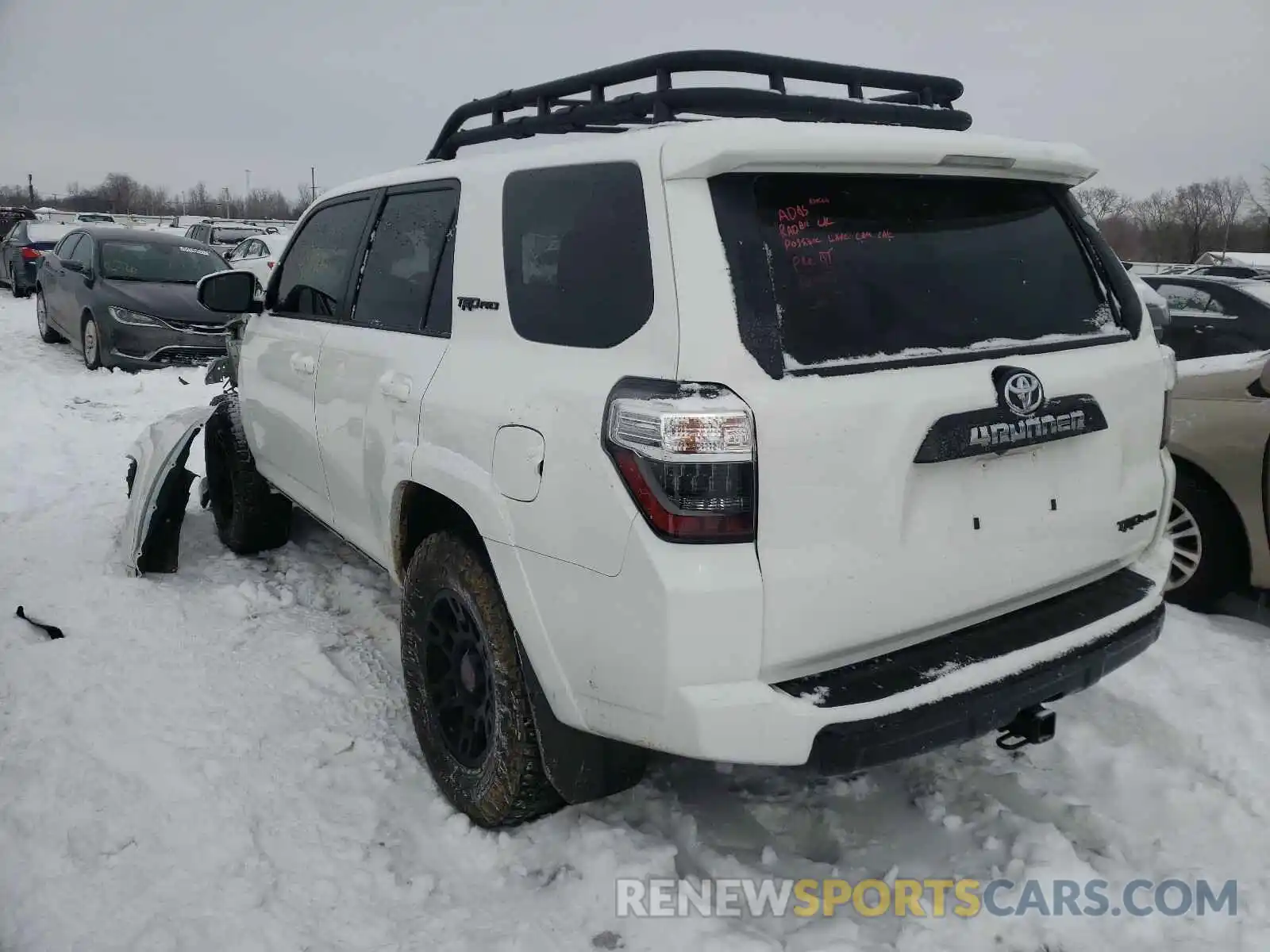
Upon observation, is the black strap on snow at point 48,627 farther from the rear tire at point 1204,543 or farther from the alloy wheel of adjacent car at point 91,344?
the alloy wheel of adjacent car at point 91,344

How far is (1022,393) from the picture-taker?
229 cm

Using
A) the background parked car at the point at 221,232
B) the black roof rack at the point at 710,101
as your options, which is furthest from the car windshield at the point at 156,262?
the background parked car at the point at 221,232

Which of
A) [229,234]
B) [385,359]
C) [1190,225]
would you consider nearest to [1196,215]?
[1190,225]

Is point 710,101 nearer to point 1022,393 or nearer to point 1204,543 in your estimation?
point 1022,393

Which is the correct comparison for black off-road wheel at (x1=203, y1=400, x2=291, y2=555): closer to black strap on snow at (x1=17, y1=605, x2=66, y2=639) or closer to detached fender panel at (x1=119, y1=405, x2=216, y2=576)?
detached fender panel at (x1=119, y1=405, x2=216, y2=576)

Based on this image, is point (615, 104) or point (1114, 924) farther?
Answer: point (615, 104)

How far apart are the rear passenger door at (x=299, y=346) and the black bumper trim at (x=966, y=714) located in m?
2.56

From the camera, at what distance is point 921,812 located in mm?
2855

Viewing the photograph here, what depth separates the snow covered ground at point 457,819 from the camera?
2.40 m

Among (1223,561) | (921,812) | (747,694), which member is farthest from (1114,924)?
(1223,561)

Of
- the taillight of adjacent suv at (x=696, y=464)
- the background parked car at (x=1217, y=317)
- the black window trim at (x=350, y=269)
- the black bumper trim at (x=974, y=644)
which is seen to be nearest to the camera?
the taillight of adjacent suv at (x=696, y=464)

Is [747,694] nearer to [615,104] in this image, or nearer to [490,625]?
[490,625]

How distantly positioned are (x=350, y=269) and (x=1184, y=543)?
3905mm

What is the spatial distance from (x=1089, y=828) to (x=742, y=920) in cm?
113
